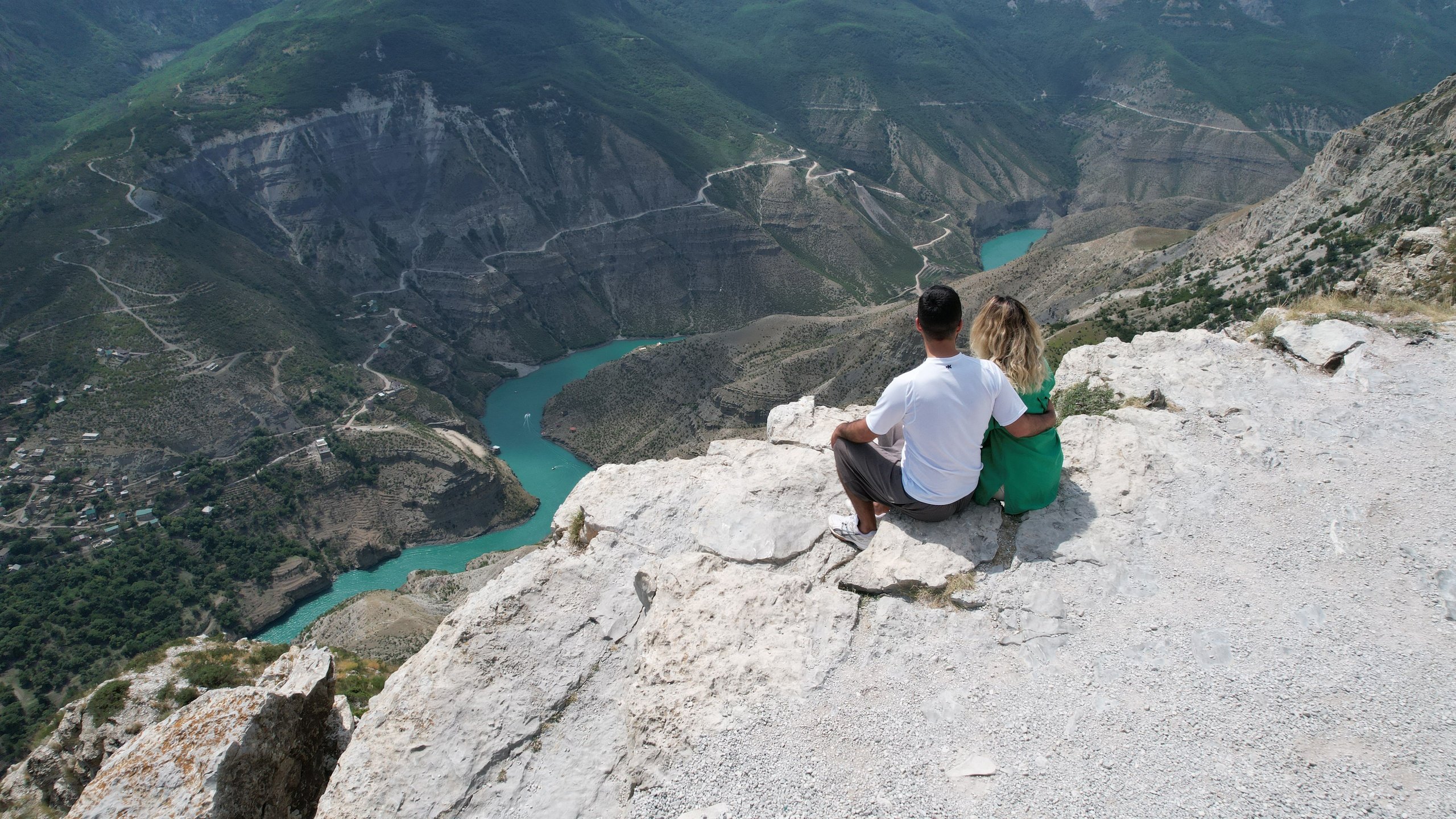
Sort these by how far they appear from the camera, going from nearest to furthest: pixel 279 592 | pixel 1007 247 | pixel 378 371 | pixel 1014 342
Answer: pixel 1014 342 → pixel 279 592 → pixel 378 371 → pixel 1007 247

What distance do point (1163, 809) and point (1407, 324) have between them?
436 inches

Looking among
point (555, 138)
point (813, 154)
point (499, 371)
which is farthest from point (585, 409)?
point (813, 154)

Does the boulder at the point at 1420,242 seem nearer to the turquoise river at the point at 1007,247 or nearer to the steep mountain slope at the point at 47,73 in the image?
the turquoise river at the point at 1007,247

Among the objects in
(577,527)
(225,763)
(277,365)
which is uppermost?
(277,365)

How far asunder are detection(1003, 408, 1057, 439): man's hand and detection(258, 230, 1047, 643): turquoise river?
55.6m

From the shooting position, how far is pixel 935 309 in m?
7.57

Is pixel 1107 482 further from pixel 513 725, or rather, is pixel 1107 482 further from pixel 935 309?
pixel 513 725

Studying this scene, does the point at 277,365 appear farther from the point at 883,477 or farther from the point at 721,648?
the point at 883,477

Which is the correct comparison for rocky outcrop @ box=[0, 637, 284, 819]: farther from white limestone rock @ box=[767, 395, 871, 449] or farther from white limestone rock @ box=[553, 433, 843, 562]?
white limestone rock @ box=[767, 395, 871, 449]

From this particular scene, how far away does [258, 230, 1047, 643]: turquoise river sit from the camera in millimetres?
72375

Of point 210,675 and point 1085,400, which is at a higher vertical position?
point 1085,400

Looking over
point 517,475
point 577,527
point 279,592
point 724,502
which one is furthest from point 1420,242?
point 517,475

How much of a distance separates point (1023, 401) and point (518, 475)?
94776 mm

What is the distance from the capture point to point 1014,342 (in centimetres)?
842
